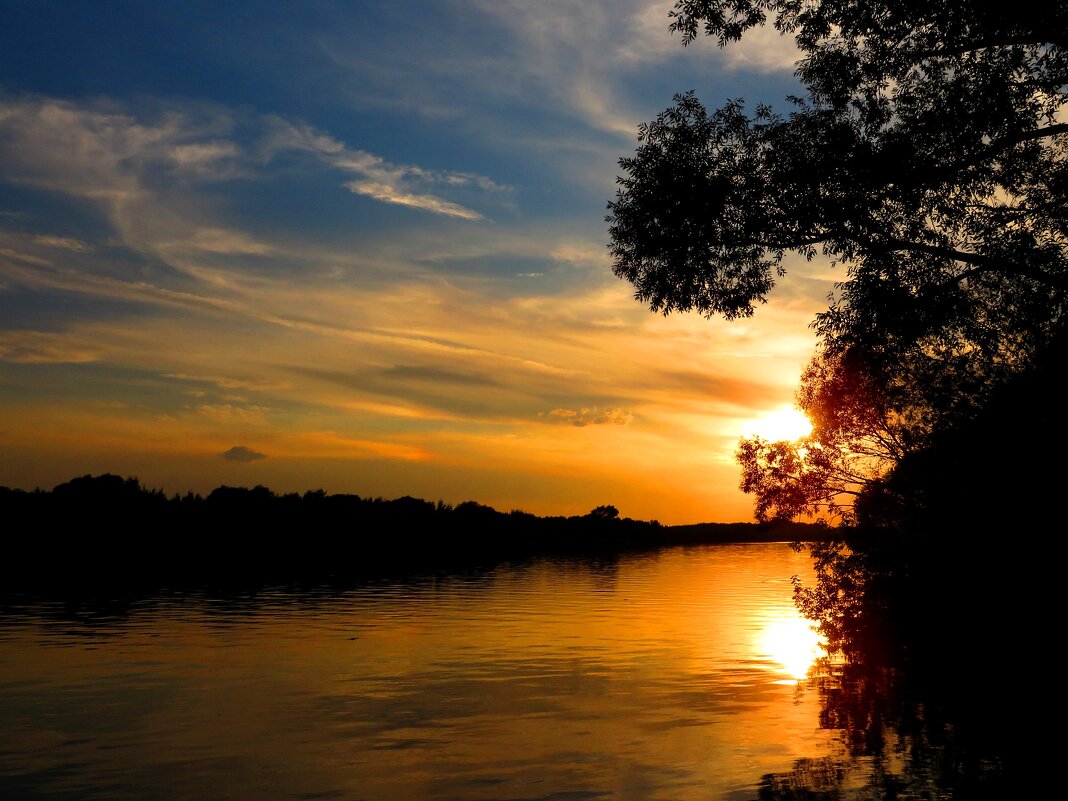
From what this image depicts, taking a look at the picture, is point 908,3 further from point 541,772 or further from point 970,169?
point 541,772

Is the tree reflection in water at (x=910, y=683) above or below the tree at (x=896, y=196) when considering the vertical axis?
below

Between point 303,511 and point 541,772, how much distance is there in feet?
550

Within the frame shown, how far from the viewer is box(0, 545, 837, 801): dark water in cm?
1845

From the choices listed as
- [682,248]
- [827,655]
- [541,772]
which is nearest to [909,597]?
[827,655]

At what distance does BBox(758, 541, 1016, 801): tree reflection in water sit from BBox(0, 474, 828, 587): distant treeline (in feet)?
210

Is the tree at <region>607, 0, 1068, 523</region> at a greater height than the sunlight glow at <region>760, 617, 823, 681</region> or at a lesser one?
greater

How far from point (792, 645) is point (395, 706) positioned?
2446 centimetres

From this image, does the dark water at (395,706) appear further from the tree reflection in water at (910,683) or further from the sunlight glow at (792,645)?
the tree reflection in water at (910,683)

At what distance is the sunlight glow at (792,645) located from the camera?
1473 inches

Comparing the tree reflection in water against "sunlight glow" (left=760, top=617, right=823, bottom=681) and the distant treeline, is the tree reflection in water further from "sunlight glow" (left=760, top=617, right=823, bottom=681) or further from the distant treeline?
the distant treeline

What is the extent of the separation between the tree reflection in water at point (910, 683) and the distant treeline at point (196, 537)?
210 feet

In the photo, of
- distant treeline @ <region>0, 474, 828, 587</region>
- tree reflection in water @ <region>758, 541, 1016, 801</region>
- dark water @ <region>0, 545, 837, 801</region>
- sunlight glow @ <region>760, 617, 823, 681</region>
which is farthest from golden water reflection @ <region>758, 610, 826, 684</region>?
distant treeline @ <region>0, 474, 828, 587</region>

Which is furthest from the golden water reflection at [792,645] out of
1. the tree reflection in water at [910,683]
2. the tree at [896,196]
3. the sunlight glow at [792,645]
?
the tree at [896,196]

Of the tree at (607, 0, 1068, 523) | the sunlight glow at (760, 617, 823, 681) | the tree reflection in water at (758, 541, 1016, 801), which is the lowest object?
the sunlight glow at (760, 617, 823, 681)
